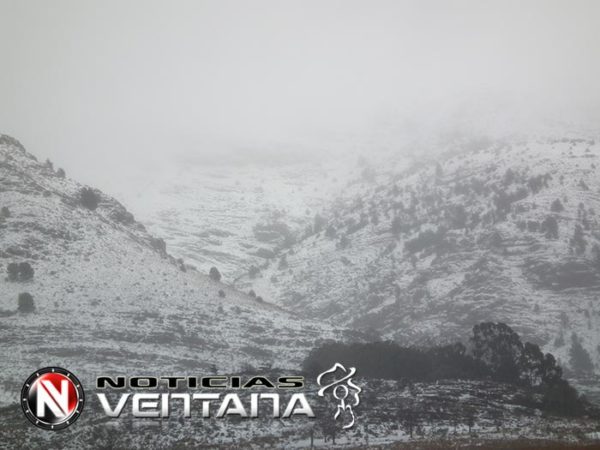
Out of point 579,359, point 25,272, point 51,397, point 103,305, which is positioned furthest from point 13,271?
point 579,359

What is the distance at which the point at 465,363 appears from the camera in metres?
102

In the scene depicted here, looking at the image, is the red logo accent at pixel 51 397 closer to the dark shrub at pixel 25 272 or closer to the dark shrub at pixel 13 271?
the dark shrub at pixel 13 271

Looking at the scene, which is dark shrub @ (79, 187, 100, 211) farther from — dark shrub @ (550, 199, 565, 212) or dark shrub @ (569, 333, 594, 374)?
dark shrub @ (550, 199, 565, 212)

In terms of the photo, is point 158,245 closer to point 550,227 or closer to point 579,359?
point 579,359

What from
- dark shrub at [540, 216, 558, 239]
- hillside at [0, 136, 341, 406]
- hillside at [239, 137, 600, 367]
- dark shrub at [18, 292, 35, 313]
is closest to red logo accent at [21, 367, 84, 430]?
hillside at [0, 136, 341, 406]

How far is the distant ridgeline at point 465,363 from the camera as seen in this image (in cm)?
9694

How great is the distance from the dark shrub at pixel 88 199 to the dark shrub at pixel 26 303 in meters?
39.6

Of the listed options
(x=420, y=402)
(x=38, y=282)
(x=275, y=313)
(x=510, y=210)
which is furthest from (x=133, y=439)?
(x=510, y=210)

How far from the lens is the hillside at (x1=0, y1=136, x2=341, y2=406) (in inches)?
3873

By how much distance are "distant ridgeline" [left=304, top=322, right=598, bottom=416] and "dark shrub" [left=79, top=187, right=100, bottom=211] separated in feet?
183

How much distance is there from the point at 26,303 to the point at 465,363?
2254 inches

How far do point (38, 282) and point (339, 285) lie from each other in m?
92.4

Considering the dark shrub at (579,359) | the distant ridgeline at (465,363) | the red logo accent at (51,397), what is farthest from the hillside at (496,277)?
the red logo accent at (51,397)

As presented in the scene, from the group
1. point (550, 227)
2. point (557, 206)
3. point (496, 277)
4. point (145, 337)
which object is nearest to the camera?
point (145, 337)
